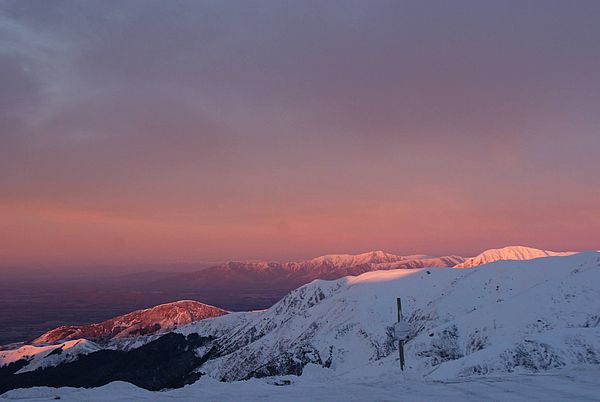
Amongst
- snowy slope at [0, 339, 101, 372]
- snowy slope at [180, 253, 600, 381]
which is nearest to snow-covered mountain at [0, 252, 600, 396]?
snowy slope at [180, 253, 600, 381]

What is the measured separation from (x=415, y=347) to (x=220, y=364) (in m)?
67.6

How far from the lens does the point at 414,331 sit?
79062 mm

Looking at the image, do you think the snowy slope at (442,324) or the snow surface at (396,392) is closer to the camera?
the snow surface at (396,392)

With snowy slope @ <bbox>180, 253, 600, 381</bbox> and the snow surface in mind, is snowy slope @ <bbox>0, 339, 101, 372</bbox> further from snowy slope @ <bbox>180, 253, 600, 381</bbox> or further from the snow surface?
the snow surface

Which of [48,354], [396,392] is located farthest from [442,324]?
[48,354]

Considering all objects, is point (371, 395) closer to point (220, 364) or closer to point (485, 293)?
point (485, 293)

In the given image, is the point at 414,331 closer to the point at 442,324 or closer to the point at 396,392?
the point at 442,324

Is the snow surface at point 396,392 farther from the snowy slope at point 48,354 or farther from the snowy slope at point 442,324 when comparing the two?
the snowy slope at point 48,354

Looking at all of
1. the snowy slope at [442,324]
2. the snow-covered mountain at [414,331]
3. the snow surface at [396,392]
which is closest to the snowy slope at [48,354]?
the snow-covered mountain at [414,331]

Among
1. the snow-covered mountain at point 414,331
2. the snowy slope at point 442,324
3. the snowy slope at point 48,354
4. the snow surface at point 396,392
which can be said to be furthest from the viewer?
the snowy slope at point 48,354

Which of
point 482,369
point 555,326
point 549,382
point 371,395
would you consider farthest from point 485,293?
point 371,395

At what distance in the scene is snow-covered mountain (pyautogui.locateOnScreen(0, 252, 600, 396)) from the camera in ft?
93.1

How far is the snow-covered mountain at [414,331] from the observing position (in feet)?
93.1

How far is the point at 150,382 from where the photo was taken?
423 ft
